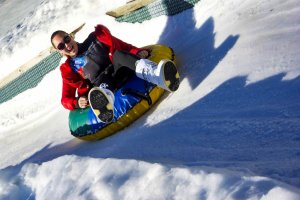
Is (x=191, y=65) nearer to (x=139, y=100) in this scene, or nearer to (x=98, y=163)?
(x=139, y=100)

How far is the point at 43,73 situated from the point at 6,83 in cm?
77

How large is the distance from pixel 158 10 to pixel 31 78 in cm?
256

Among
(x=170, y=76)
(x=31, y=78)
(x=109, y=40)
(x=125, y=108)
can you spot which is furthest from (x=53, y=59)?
(x=170, y=76)

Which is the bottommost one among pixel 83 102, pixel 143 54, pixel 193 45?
pixel 193 45

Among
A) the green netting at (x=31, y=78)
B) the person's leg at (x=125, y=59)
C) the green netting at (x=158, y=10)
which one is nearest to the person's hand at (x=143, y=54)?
the person's leg at (x=125, y=59)

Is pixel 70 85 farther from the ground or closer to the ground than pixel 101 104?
closer to the ground

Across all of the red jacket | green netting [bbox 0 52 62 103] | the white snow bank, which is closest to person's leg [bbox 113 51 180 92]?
the red jacket

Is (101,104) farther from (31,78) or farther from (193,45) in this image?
(31,78)

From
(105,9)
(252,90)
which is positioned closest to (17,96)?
(105,9)

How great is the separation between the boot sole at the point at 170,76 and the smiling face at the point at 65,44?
1.27 m

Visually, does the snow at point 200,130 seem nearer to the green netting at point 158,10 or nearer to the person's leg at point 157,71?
the green netting at point 158,10

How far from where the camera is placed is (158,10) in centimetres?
643

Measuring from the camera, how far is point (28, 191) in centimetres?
334

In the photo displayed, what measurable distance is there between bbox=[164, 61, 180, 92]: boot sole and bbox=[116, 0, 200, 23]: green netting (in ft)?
6.99
